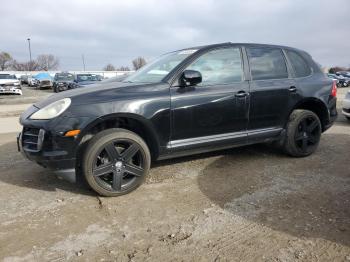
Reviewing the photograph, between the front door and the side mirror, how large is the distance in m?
0.07

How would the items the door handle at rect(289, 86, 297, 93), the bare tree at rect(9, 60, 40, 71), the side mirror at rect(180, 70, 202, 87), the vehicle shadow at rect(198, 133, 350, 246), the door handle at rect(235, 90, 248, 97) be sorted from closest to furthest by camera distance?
the vehicle shadow at rect(198, 133, 350, 246) < the side mirror at rect(180, 70, 202, 87) < the door handle at rect(235, 90, 248, 97) < the door handle at rect(289, 86, 297, 93) < the bare tree at rect(9, 60, 40, 71)

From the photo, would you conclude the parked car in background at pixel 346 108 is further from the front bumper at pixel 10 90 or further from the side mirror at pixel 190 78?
the front bumper at pixel 10 90

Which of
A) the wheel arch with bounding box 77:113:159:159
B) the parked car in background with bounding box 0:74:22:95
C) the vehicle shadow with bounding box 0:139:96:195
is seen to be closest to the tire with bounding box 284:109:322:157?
the wheel arch with bounding box 77:113:159:159

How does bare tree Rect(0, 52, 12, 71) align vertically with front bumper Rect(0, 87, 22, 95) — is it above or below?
above

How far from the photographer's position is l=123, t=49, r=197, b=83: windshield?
175 inches

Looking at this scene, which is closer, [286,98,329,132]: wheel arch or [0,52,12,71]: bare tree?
[286,98,329,132]: wheel arch

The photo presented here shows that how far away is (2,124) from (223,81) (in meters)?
7.38

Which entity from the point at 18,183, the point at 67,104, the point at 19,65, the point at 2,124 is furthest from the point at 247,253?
the point at 19,65

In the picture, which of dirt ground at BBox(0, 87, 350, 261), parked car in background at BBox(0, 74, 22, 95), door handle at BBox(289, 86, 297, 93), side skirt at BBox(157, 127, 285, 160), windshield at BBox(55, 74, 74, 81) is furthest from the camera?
windshield at BBox(55, 74, 74, 81)

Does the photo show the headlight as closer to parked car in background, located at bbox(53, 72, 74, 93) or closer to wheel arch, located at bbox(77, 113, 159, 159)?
wheel arch, located at bbox(77, 113, 159, 159)

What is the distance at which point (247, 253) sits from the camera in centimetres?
272

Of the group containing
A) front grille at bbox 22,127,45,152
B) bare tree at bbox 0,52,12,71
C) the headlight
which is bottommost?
front grille at bbox 22,127,45,152

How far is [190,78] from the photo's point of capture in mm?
4145

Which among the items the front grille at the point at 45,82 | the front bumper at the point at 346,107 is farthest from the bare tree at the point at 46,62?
the front bumper at the point at 346,107
